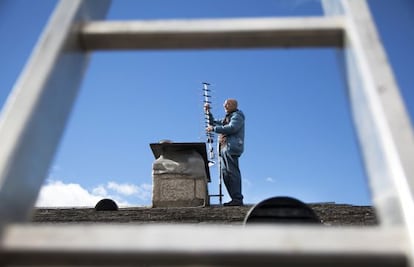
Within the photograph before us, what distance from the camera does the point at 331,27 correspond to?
2.89ft

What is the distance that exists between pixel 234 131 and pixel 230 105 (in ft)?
1.09

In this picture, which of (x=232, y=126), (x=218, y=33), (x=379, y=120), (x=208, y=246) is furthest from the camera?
(x=232, y=126)

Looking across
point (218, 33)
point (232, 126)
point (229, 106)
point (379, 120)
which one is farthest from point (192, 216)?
point (379, 120)

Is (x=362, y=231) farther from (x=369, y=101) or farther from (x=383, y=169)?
(x=369, y=101)

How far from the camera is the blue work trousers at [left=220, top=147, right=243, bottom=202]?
Result: 552cm

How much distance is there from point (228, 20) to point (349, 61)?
252 millimetres

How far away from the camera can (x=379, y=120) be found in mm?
711

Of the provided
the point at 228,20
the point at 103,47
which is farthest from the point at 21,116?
the point at 228,20

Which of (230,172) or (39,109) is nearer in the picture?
(39,109)

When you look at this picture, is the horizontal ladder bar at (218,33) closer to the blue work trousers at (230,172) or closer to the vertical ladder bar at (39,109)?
the vertical ladder bar at (39,109)

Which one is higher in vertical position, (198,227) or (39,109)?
(39,109)

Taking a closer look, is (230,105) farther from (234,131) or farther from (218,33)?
(218,33)

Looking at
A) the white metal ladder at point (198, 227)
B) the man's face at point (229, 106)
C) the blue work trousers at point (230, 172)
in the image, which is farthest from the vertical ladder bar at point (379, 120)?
the man's face at point (229, 106)

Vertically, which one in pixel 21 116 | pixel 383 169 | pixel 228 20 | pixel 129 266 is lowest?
pixel 129 266
